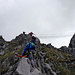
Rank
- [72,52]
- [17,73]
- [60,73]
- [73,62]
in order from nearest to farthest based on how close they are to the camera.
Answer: [17,73], [60,73], [73,62], [72,52]

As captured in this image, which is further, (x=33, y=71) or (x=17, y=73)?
(x=33, y=71)

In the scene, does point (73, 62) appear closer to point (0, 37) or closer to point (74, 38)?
point (74, 38)

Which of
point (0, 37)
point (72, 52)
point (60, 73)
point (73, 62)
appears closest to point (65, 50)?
point (72, 52)

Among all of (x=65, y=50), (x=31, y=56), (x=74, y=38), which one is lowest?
(x=31, y=56)

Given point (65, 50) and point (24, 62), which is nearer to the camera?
point (24, 62)

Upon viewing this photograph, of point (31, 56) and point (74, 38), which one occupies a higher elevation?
point (74, 38)

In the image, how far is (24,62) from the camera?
328 inches

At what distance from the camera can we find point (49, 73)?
1806cm

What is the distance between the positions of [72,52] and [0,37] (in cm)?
7899

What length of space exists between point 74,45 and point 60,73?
77856mm

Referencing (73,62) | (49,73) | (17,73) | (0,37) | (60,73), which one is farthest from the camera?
(0,37)

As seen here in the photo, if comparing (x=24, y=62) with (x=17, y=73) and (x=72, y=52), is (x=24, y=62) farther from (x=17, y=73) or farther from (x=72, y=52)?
(x=72, y=52)

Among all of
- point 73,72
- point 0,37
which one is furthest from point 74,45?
point 0,37

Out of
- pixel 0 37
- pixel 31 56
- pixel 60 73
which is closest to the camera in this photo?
pixel 31 56
